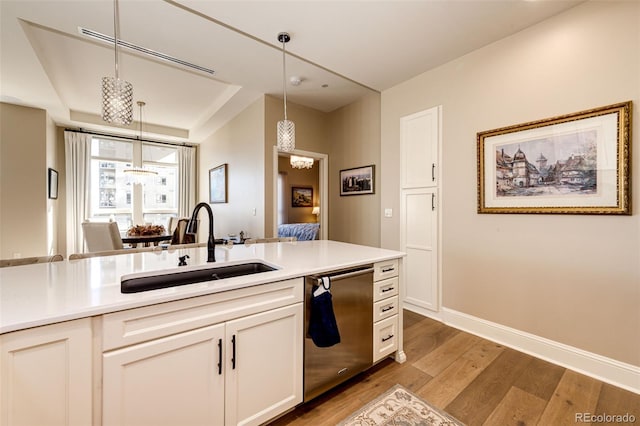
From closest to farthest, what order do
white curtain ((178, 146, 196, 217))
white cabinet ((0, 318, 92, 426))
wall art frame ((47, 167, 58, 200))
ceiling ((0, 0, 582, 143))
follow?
white cabinet ((0, 318, 92, 426))
ceiling ((0, 0, 582, 143))
wall art frame ((47, 167, 58, 200))
white curtain ((178, 146, 196, 217))

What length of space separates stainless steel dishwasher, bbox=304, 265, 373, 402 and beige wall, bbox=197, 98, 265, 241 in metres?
2.39

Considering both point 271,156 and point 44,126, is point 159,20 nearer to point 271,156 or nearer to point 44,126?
point 271,156

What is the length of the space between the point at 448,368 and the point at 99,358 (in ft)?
7.27

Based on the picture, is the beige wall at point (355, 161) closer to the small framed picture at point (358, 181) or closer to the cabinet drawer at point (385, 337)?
the small framed picture at point (358, 181)

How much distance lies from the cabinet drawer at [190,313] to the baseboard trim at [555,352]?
212cm

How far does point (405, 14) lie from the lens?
217 centimetres

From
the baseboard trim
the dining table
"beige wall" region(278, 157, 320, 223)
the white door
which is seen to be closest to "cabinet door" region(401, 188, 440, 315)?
the white door

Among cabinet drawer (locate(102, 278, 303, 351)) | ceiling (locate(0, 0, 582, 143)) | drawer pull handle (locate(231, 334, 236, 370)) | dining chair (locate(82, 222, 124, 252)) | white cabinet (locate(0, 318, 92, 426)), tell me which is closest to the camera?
white cabinet (locate(0, 318, 92, 426))

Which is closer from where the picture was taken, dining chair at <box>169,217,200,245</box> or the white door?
the white door

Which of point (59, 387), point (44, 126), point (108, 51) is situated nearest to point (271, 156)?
point (108, 51)

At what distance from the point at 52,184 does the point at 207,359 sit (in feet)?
18.9

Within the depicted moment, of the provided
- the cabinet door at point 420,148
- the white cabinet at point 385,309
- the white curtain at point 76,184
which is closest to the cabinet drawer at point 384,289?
the white cabinet at point 385,309

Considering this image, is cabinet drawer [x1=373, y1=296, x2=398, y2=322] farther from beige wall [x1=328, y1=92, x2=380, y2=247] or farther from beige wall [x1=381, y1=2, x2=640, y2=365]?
beige wall [x1=328, y1=92, x2=380, y2=247]

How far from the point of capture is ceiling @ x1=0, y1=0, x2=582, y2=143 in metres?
2.13
